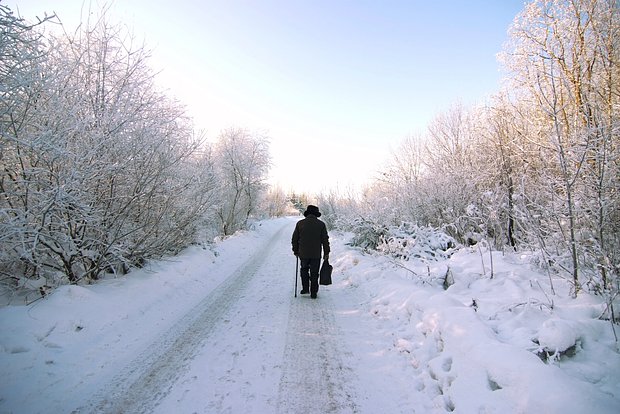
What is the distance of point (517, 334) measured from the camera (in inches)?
129

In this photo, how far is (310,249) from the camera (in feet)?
21.2

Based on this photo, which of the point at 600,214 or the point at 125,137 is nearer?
the point at 600,214

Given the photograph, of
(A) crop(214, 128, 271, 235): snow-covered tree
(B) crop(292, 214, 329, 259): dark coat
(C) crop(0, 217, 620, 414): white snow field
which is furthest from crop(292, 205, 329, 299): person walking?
(A) crop(214, 128, 271, 235): snow-covered tree

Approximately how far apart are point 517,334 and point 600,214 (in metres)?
1.84

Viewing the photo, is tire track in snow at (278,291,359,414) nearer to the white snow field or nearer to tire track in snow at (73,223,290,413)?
the white snow field

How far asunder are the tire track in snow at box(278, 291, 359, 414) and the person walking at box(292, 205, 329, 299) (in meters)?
1.28

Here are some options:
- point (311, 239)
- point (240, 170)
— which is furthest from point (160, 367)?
point (240, 170)

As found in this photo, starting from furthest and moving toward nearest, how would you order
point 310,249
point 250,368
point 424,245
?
point 424,245, point 310,249, point 250,368

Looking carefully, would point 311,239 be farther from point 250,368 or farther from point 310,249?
point 250,368

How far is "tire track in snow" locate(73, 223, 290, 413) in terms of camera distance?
274 centimetres

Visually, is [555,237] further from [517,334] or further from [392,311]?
[392,311]

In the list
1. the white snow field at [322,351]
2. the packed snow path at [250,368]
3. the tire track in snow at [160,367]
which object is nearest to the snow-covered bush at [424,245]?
the white snow field at [322,351]

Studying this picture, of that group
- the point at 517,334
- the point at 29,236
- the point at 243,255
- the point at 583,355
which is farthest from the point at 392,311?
the point at 243,255

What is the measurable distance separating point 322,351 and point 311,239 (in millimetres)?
2949
